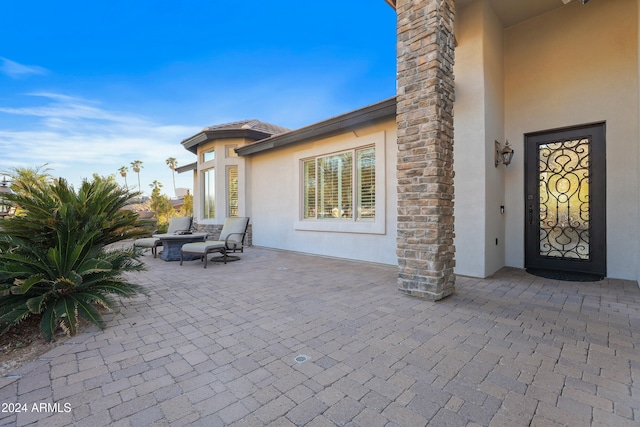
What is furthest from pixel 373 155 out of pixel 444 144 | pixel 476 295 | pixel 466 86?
pixel 476 295

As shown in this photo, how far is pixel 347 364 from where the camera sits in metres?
2.06

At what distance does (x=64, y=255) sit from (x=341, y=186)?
5.23 metres

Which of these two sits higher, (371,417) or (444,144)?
(444,144)

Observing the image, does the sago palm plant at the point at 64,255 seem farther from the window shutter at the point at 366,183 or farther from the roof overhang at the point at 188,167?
the roof overhang at the point at 188,167

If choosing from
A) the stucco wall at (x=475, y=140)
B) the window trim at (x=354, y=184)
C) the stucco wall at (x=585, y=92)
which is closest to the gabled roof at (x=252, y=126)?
the window trim at (x=354, y=184)

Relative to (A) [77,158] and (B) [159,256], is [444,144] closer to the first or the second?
(B) [159,256]

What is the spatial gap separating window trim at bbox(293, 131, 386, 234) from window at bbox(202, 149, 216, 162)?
357 centimetres

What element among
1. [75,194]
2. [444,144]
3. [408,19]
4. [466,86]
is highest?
[408,19]

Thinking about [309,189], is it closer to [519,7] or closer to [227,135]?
[227,135]

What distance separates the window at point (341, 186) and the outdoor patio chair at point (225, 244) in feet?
5.90

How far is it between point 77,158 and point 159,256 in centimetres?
1118

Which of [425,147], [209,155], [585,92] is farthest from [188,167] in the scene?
[585,92]

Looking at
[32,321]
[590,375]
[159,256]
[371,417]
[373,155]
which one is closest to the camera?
[371,417]

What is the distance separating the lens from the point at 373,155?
6254 mm
